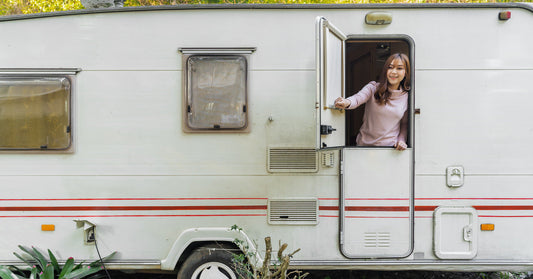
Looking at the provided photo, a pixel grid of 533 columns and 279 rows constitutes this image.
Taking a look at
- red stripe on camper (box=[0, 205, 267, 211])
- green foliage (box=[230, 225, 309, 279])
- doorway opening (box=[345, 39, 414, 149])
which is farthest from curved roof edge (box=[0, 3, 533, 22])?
green foliage (box=[230, 225, 309, 279])

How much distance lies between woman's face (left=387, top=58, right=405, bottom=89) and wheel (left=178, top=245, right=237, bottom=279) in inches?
88.3

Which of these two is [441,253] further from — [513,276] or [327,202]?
[513,276]

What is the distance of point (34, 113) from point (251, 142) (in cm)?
210

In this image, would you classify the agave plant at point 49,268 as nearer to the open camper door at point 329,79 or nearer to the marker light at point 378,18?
the open camper door at point 329,79

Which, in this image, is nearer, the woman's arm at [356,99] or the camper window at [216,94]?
the woman's arm at [356,99]

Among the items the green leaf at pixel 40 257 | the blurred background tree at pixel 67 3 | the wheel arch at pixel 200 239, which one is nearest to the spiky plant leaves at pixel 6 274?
the green leaf at pixel 40 257

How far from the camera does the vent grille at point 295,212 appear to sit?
3596 millimetres

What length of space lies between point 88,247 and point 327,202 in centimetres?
234

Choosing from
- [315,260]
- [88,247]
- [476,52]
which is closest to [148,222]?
[88,247]

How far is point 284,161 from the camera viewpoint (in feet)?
11.8

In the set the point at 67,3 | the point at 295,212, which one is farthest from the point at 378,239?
the point at 67,3

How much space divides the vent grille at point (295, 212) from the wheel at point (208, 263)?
21.6 inches

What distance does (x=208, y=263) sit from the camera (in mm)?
3656

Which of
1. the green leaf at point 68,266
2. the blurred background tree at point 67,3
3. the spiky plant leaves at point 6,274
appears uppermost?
the blurred background tree at point 67,3
